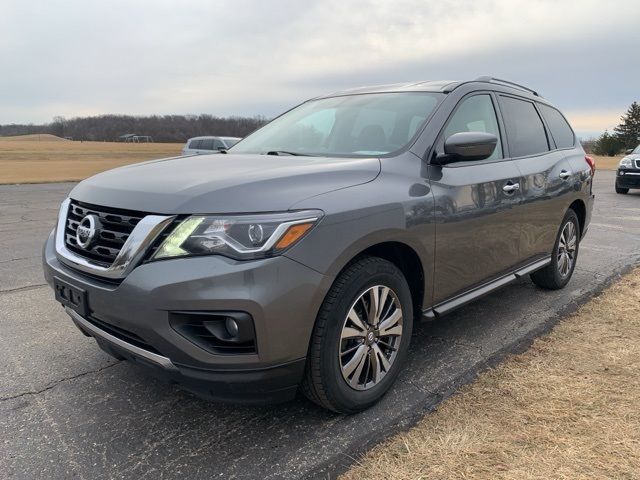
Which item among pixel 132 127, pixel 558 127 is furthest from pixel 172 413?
pixel 132 127

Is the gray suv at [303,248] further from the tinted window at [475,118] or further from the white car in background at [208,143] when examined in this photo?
the white car in background at [208,143]

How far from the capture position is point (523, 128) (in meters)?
4.33

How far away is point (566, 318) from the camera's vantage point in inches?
166

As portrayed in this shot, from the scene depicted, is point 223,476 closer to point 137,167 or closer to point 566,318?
point 137,167

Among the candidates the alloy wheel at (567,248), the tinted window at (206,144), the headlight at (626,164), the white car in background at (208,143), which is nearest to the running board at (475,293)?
the alloy wheel at (567,248)

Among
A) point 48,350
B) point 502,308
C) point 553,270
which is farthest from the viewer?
point 553,270

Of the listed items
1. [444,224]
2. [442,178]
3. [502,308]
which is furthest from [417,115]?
[502,308]

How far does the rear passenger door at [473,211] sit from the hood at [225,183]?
563mm

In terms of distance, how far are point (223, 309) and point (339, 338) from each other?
64 cm

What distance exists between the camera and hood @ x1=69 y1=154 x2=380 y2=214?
7.43 feet

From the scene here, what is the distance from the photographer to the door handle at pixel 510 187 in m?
3.66

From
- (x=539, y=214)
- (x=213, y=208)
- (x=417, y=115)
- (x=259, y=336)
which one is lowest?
(x=259, y=336)

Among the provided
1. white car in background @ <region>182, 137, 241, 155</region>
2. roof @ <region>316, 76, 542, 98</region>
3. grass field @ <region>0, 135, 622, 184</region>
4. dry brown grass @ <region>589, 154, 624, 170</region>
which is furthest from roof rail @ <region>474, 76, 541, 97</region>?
dry brown grass @ <region>589, 154, 624, 170</region>

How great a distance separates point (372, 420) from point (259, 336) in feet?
3.06
